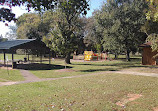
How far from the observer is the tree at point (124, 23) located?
28828mm

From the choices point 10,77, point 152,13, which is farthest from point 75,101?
point 152,13

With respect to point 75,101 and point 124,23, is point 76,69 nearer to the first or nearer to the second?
point 75,101

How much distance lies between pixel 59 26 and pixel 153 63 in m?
13.7

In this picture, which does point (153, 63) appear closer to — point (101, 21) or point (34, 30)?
point (101, 21)

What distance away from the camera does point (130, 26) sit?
29.2 m

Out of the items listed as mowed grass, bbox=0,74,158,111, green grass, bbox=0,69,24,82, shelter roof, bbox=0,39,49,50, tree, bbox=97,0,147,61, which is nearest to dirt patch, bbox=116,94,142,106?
mowed grass, bbox=0,74,158,111

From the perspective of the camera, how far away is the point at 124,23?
29.9 m

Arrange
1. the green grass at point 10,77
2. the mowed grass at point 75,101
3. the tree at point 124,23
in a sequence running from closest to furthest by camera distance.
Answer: the mowed grass at point 75,101 → the green grass at point 10,77 → the tree at point 124,23

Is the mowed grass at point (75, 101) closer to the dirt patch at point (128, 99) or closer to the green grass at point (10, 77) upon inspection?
the dirt patch at point (128, 99)

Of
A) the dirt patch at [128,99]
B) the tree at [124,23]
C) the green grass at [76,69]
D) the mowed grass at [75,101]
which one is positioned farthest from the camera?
the tree at [124,23]

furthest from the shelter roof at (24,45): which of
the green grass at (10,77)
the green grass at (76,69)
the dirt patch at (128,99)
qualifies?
the dirt patch at (128,99)

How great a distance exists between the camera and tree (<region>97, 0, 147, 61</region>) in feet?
Answer: 94.6

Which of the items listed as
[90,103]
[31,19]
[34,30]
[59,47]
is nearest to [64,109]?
[90,103]

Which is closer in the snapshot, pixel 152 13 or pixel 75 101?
pixel 75 101
